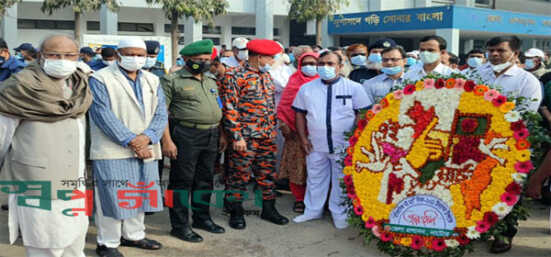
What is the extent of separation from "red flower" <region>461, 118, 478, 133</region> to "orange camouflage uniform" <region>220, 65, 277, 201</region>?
1.88 metres

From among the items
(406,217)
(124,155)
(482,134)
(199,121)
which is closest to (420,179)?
(406,217)

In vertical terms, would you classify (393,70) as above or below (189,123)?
above

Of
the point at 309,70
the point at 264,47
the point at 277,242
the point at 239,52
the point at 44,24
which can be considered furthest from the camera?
the point at 44,24

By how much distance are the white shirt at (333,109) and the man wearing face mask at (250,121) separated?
16.9 inches

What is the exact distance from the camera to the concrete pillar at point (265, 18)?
96.5 feet

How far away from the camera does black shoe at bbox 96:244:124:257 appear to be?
4.24 metres

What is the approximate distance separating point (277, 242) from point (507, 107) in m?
2.31

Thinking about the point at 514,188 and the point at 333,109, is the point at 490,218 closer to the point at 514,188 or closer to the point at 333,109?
the point at 514,188

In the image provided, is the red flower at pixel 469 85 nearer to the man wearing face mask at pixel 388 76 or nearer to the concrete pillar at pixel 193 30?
the man wearing face mask at pixel 388 76

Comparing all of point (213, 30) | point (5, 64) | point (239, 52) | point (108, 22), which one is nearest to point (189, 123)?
point (239, 52)

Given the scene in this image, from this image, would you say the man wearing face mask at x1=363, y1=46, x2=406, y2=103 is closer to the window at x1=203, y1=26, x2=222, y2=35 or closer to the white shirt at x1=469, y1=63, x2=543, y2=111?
the white shirt at x1=469, y1=63, x2=543, y2=111

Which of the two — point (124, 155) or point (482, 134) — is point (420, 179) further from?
point (124, 155)

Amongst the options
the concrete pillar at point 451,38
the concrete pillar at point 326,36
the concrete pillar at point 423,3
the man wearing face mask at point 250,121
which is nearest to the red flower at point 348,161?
the man wearing face mask at point 250,121

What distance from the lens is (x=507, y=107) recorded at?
3.97 metres
